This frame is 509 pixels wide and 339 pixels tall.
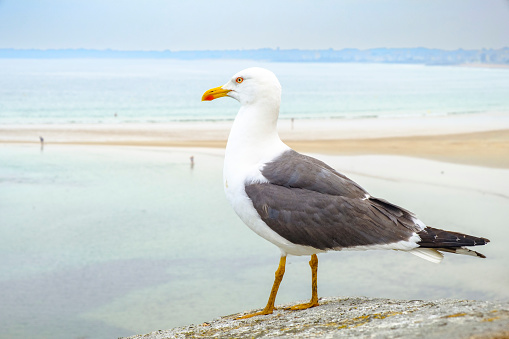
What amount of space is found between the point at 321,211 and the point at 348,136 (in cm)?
3307

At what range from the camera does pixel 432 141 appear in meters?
Result: 34.2

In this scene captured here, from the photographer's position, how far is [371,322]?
14.5 feet

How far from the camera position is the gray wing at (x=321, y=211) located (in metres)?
5.36

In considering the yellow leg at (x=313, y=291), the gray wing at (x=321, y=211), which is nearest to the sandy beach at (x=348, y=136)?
the yellow leg at (x=313, y=291)

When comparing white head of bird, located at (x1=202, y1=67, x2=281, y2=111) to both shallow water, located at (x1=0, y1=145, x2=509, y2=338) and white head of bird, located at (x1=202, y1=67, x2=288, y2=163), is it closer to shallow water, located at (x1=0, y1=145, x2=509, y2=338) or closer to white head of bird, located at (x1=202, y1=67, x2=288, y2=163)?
white head of bird, located at (x1=202, y1=67, x2=288, y2=163)

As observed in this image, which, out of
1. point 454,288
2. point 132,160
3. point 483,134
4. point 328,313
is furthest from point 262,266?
point 483,134

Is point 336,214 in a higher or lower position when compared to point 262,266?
higher

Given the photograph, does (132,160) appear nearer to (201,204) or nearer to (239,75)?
(201,204)

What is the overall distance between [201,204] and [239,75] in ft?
39.4

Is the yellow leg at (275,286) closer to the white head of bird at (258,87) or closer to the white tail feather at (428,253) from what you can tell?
the white tail feather at (428,253)

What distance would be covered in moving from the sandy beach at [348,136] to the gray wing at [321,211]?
21157 mm

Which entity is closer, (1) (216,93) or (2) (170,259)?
(1) (216,93)

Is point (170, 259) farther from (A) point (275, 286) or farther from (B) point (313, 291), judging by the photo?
(A) point (275, 286)

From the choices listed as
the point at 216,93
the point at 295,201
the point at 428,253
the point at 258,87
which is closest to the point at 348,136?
the point at 216,93
